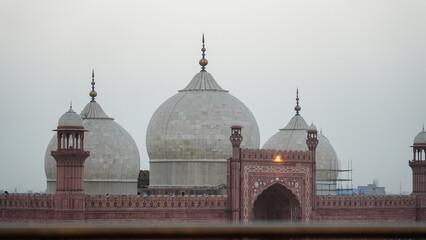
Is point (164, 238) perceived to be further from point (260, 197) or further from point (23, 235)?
point (260, 197)

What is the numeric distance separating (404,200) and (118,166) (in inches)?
396

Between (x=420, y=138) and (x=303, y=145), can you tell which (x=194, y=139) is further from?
(x=420, y=138)

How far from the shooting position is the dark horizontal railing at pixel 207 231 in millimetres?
4305

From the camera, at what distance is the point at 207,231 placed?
4.54 m

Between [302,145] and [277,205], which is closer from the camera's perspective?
[277,205]

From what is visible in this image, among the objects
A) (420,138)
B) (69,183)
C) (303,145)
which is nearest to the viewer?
(69,183)

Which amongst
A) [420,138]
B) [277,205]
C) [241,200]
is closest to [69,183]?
[241,200]

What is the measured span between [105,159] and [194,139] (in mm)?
3201

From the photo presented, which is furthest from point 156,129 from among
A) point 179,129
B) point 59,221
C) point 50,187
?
point 59,221

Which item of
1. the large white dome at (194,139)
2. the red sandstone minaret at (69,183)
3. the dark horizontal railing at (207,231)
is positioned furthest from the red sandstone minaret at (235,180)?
the dark horizontal railing at (207,231)

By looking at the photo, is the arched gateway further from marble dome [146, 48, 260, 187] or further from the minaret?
marble dome [146, 48, 260, 187]

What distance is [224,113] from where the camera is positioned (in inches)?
1288

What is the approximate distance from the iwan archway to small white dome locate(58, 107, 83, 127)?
7.05 meters

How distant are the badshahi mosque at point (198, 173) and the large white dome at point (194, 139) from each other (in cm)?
3
